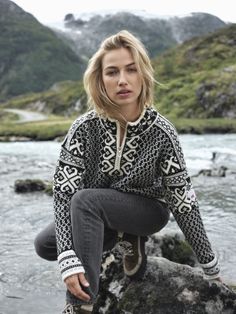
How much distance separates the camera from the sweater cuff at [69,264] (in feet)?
13.9

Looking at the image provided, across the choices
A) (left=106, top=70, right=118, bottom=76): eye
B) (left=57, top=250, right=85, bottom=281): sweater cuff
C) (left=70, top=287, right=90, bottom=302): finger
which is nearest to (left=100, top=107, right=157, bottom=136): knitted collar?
(left=106, top=70, right=118, bottom=76): eye

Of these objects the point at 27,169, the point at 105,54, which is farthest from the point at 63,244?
the point at 27,169

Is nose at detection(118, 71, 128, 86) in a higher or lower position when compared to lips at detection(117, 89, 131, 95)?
higher

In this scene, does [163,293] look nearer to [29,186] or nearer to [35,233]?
[35,233]

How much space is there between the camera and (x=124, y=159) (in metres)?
5.00

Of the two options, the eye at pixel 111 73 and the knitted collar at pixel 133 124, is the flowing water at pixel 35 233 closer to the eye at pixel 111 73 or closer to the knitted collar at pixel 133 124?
the knitted collar at pixel 133 124

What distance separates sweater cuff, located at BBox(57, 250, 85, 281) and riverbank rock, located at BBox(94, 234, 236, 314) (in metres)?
1.43

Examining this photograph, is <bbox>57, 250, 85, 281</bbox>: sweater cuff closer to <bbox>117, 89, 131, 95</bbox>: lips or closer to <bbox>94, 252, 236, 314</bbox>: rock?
<bbox>94, 252, 236, 314</bbox>: rock

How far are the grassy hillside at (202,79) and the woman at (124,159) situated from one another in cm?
3120

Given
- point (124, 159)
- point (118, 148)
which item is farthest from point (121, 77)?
point (124, 159)

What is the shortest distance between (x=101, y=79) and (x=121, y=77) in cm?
30

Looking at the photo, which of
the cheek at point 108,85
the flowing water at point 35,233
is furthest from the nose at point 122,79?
the flowing water at point 35,233

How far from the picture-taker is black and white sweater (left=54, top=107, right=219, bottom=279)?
4.94m

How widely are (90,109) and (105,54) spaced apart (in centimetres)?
66
